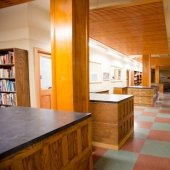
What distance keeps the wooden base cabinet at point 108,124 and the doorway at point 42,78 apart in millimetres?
1761

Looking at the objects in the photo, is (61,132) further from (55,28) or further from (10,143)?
(55,28)

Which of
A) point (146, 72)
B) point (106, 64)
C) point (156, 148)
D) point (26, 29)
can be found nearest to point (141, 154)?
point (156, 148)

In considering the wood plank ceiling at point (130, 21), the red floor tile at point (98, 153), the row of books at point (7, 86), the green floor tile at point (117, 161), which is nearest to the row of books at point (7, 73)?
the row of books at point (7, 86)

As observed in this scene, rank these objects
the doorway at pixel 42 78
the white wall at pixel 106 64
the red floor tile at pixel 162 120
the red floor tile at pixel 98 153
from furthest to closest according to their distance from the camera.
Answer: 1. the white wall at pixel 106 64
2. the red floor tile at pixel 162 120
3. the doorway at pixel 42 78
4. the red floor tile at pixel 98 153

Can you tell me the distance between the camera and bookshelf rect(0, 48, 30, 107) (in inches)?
173

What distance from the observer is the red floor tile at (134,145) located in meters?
3.52

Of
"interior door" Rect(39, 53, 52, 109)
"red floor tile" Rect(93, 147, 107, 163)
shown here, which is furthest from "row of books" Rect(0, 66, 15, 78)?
"red floor tile" Rect(93, 147, 107, 163)

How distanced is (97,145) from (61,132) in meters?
2.38

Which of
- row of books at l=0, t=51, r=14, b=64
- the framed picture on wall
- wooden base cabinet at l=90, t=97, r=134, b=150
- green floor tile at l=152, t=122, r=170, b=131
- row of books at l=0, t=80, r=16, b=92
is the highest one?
row of books at l=0, t=51, r=14, b=64

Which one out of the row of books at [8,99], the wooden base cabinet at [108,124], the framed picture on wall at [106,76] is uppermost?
the framed picture on wall at [106,76]

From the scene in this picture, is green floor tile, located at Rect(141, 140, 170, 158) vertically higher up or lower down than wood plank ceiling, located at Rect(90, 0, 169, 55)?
lower down

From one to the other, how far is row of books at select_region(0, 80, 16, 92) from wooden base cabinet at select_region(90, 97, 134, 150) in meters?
2.09

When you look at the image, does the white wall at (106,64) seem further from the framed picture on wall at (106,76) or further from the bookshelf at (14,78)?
the bookshelf at (14,78)

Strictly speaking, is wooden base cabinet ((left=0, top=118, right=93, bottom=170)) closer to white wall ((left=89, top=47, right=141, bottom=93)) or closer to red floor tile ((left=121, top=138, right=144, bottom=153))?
red floor tile ((left=121, top=138, right=144, bottom=153))
